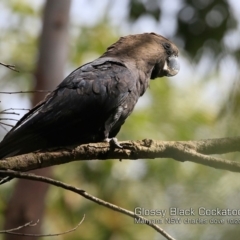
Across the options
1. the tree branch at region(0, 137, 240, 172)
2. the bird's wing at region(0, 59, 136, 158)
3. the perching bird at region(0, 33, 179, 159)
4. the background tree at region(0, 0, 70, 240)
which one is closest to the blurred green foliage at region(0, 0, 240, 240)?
the background tree at region(0, 0, 70, 240)

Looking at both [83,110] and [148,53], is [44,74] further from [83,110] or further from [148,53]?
[83,110]

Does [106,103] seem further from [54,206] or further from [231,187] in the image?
[54,206]

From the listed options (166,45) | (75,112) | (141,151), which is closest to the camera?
(141,151)

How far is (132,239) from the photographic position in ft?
27.1

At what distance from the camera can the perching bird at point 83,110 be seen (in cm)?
315

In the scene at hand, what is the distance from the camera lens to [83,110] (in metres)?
3.27

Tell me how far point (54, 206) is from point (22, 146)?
18.3 ft

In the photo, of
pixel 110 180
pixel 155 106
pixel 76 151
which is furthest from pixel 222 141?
pixel 155 106

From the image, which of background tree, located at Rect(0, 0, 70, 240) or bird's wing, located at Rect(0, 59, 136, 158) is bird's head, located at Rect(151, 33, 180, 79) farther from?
background tree, located at Rect(0, 0, 70, 240)

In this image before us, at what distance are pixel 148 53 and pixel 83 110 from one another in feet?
2.80

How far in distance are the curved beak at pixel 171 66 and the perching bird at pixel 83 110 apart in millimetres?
418

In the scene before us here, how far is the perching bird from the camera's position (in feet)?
10.3

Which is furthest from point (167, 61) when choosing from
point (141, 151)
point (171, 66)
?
point (141, 151)

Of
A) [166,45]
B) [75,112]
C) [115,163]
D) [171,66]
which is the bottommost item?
[115,163]
